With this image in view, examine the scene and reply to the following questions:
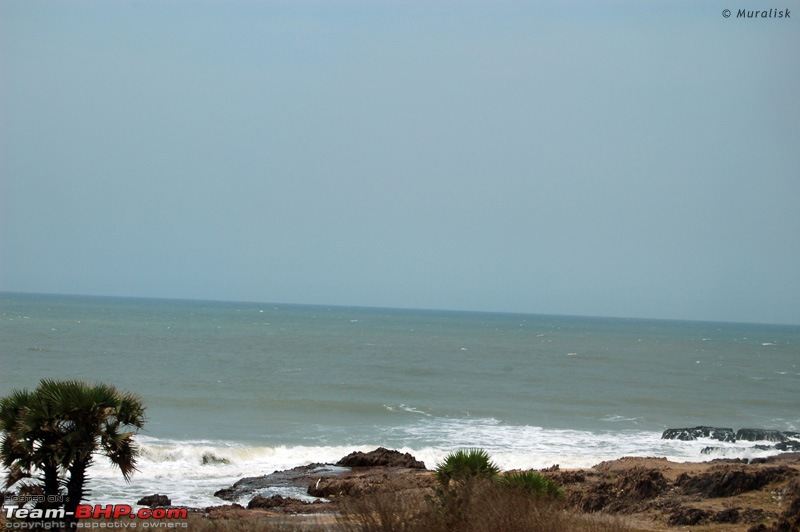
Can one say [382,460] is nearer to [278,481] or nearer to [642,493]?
[278,481]

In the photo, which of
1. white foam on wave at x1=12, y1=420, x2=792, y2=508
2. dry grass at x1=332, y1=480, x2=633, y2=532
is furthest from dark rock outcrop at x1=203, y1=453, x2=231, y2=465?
dry grass at x1=332, y1=480, x2=633, y2=532

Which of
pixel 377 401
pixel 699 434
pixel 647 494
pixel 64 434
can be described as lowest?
pixel 377 401

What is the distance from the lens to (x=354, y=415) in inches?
1457

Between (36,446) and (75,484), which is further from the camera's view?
(36,446)

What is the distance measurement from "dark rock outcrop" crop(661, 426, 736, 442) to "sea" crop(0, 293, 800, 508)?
0.64 m

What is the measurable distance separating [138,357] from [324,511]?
51.2m

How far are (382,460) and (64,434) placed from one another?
11.0 meters

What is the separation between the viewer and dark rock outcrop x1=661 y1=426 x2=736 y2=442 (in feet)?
105

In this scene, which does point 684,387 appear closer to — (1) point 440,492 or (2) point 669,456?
(2) point 669,456

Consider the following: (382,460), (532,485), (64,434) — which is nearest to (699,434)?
(382,460)

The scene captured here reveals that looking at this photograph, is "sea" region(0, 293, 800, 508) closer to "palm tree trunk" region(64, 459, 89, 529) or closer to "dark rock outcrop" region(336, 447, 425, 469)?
"dark rock outcrop" region(336, 447, 425, 469)

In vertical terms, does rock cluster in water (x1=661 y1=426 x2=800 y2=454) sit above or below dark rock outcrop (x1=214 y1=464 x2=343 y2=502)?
below

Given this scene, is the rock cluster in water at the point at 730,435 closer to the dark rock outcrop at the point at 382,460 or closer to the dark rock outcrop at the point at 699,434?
the dark rock outcrop at the point at 699,434

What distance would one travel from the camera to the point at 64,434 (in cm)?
1095
